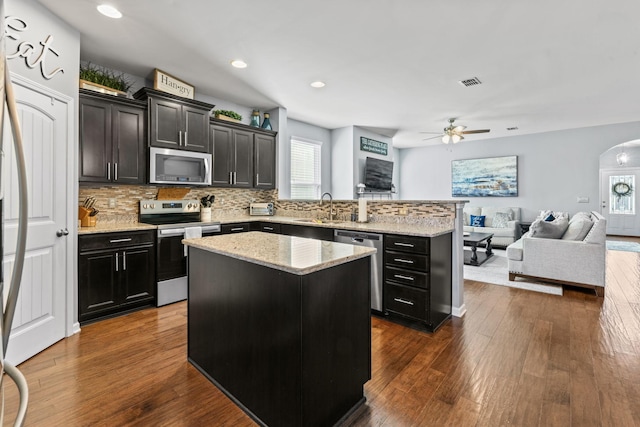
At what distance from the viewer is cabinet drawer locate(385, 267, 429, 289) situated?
2842 mm

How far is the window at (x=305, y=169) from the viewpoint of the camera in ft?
20.4

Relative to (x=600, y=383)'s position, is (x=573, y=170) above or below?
above

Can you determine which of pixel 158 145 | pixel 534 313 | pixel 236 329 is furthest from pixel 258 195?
pixel 534 313

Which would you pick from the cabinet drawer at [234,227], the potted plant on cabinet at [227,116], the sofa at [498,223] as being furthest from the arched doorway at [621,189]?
the potted plant on cabinet at [227,116]

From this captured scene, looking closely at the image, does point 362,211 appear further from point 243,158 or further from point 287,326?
point 287,326

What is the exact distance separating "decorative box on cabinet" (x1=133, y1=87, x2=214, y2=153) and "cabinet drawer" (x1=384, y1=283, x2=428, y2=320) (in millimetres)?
2904

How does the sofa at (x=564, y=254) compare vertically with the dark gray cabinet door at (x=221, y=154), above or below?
below

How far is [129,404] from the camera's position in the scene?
6.07 ft

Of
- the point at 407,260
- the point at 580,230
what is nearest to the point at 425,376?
the point at 407,260

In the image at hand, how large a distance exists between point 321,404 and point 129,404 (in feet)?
3.80

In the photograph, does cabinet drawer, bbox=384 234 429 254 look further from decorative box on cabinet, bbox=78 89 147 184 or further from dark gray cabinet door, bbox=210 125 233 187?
decorative box on cabinet, bbox=78 89 147 184

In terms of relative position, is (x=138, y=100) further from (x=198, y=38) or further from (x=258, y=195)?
(x=258, y=195)

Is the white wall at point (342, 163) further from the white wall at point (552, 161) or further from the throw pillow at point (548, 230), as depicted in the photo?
the white wall at point (552, 161)

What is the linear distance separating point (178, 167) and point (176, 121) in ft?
1.80
